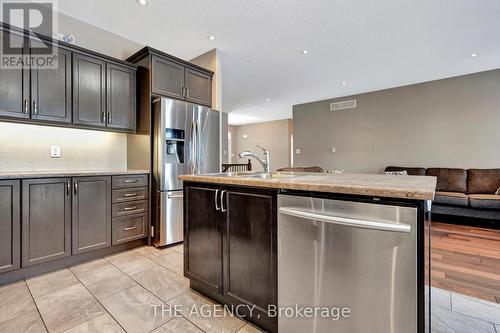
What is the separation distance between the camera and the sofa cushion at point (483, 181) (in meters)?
3.92

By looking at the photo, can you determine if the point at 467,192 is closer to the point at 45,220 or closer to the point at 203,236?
the point at 203,236

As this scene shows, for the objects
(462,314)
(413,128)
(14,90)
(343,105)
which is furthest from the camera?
(343,105)

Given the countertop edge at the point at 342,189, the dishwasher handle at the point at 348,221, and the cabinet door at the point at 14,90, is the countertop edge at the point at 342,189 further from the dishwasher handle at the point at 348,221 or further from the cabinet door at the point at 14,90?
the cabinet door at the point at 14,90

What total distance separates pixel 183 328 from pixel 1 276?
1.72 m

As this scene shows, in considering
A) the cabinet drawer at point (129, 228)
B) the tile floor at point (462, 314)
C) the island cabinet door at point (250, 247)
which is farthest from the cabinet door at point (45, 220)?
the tile floor at point (462, 314)

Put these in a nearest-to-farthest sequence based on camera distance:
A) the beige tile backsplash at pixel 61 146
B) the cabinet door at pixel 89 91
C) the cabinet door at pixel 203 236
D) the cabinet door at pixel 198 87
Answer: the cabinet door at pixel 203 236 → the beige tile backsplash at pixel 61 146 → the cabinet door at pixel 89 91 → the cabinet door at pixel 198 87

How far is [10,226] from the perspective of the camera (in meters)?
1.91

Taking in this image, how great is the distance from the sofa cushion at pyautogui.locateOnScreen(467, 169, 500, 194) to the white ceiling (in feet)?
6.10

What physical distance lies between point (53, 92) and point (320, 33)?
3.12 meters

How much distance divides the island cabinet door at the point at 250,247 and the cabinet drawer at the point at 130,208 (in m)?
1.66

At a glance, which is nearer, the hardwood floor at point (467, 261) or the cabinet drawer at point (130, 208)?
the hardwood floor at point (467, 261)

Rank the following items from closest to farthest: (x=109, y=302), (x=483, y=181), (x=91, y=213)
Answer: (x=109, y=302) → (x=91, y=213) → (x=483, y=181)

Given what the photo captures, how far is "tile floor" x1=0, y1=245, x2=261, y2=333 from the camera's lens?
4.69 ft

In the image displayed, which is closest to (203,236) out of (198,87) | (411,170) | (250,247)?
(250,247)
